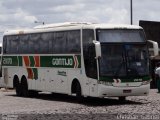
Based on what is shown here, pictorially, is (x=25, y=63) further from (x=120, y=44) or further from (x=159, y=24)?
(x=159, y=24)

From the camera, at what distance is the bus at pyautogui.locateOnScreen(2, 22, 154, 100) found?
23469 millimetres

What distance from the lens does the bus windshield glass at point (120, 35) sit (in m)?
23.8

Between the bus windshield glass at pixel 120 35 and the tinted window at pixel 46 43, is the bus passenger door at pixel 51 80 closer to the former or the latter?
the tinted window at pixel 46 43

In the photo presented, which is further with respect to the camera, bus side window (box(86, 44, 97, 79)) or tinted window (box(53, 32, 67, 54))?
tinted window (box(53, 32, 67, 54))

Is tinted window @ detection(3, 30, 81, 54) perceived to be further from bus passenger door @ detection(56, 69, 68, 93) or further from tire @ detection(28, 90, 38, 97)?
tire @ detection(28, 90, 38, 97)

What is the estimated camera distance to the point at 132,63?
23859 mm

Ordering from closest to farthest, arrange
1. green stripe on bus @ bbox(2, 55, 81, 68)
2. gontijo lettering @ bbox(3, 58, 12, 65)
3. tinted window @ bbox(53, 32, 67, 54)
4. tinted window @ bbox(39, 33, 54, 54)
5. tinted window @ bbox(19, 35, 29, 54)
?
green stripe on bus @ bbox(2, 55, 81, 68)
tinted window @ bbox(53, 32, 67, 54)
tinted window @ bbox(39, 33, 54, 54)
tinted window @ bbox(19, 35, 29, 54)
gontijo lettering @ bbox(3, 58, 12, 65)

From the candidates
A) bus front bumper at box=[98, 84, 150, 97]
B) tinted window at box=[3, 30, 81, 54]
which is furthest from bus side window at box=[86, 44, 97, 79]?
tinted window at box=[3, 30, 81, 54]

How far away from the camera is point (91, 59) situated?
Answer: 78.3 feet

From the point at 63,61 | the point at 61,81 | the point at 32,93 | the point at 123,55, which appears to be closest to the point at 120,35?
the point at 123,55

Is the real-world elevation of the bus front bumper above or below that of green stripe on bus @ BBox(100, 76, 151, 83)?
below

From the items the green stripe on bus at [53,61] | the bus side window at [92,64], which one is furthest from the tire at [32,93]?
the bus side window at [92,64]

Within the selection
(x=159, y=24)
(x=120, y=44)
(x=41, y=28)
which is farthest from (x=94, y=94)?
(x=159, y=24)

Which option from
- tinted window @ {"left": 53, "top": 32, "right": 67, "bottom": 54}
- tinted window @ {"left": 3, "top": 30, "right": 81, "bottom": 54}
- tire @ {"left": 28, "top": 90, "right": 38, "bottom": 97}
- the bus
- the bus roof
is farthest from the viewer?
tire @ {"left": 28, "top": 90, "right": 38, "bottom": 97}
